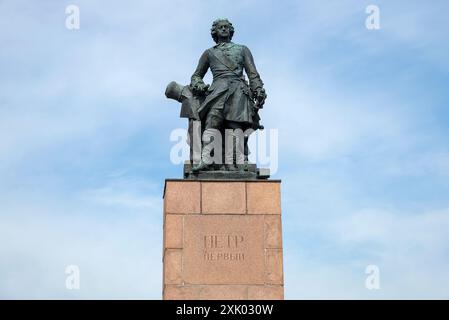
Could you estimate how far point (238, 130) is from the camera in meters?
17.8

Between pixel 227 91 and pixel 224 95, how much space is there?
0.39 feet

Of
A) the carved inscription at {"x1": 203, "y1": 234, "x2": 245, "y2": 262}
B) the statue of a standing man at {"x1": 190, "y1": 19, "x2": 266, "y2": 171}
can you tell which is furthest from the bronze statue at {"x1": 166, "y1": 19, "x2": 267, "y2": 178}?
the carved inscription at {"x1": 203, "y1": 234, "x2": 245, "y2": 262}

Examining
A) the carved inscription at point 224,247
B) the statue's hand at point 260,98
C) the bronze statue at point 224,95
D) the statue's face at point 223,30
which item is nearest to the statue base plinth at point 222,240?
the carved inscription at point 224,247

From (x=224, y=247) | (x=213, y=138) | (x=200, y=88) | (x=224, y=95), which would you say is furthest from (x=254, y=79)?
(x=224, y=247)

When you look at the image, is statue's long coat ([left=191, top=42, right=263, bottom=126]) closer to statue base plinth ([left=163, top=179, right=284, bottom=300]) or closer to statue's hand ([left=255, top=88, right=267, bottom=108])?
statue's hand ([left=255, top=88, right=267, bottom=108])

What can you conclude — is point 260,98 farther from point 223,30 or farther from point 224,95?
point 223,30

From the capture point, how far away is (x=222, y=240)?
16188 mm

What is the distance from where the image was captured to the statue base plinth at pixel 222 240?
1584 centimetres

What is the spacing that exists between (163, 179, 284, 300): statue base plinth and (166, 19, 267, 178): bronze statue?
0.87 meters

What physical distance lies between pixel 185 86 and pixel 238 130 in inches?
68.0

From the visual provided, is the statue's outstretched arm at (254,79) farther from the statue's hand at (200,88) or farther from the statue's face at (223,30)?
the statue's hand at (200,88)

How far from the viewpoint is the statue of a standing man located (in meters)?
17.7
